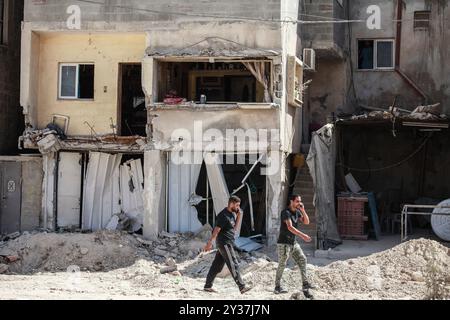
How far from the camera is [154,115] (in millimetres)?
18766

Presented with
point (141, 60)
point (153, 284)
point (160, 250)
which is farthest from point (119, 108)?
point (153, 284)

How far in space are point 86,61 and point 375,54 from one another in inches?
363

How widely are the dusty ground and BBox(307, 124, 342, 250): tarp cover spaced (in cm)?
199

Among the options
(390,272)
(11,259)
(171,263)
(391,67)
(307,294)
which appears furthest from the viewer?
(391,67)

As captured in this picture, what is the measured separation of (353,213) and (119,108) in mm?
7071

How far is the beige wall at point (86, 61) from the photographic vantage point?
64.3ft

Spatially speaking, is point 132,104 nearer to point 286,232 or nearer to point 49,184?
point 49,184

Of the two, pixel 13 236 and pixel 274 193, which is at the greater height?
pixel 274 193

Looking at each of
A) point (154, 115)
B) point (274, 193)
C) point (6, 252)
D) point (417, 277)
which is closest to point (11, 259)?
point (6, 252)

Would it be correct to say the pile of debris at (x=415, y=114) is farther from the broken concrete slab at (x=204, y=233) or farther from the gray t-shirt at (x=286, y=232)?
the gray t-shirt at (x=286, y=232)

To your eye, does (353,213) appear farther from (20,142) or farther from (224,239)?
(20,142)

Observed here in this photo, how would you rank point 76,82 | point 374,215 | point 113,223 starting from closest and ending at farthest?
point 113,223 < point 76,82 < point 374,215

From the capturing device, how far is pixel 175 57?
60.3 feet

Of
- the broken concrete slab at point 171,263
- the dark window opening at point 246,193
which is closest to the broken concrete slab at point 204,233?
the dark window opening at point 246,193
